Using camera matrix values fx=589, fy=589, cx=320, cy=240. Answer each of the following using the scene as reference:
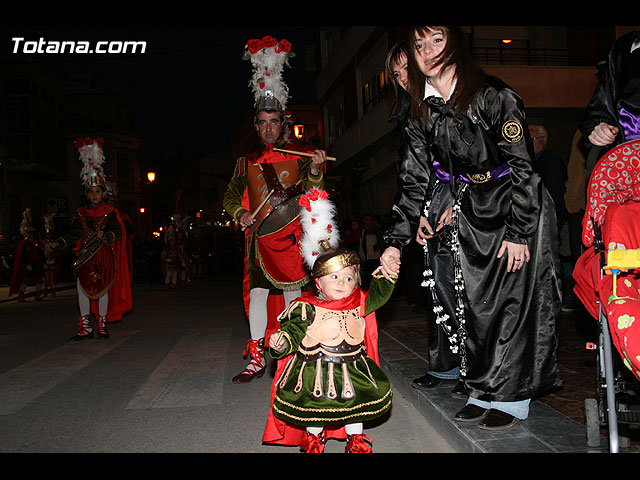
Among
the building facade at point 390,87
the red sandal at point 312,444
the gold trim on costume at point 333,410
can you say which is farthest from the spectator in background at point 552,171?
the building facade at point 390,87

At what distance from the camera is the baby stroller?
7.20 feet

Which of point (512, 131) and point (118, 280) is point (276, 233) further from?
point (118, 280)

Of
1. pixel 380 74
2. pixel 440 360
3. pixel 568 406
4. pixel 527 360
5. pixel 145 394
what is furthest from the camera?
pixel 380 74

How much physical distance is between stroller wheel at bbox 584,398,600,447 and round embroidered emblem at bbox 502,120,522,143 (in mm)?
1332

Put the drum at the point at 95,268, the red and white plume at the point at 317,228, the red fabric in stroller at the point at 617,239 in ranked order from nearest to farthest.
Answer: the red fabric in stroller at the point at 617,239 < the red and white plume at the point at 317,228 < the drum at the point at 95,268

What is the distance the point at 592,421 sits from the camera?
2.70 metres

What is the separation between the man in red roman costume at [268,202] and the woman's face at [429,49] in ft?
5.57

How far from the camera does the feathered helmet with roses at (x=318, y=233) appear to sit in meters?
3.15

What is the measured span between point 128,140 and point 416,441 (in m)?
55.7

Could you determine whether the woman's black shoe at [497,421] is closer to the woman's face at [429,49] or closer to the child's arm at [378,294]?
the child's arm at [378,294]

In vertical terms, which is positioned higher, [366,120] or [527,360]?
[366,120]

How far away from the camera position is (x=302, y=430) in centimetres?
333

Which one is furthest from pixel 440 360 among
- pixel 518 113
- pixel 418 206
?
pixel 518 113

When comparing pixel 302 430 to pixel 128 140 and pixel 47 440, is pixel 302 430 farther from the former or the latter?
pixel 128 140
